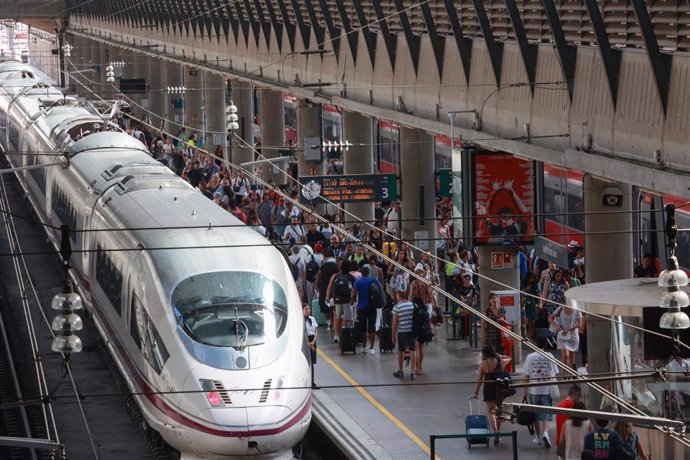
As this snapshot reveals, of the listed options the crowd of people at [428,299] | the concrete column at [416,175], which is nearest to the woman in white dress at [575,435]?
the crowd of people at [428,299]

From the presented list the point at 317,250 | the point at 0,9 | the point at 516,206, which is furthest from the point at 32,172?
the point at 0,9

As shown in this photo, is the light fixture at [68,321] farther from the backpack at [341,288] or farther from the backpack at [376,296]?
the backpack at [341,288]

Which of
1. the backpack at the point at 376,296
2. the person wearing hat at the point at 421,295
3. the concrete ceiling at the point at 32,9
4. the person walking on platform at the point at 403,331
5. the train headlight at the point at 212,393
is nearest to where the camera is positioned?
the train headlight at the point at 212,393

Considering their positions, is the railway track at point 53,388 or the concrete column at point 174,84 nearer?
the railway track at point 53,388

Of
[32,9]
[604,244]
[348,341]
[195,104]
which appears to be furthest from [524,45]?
[32,9]

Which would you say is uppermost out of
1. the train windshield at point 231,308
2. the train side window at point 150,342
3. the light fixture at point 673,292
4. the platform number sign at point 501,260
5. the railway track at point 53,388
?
the light fixture at point 673,292

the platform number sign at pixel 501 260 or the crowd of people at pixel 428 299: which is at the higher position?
the platform number sign at pixel 501 260

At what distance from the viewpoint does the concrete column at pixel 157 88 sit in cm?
6697

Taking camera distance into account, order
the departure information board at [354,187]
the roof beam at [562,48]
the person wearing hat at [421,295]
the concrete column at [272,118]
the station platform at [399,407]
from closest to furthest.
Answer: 1. the station platform at [399,407]
2. the roof beam at [562,48]
3. the person wearing hat at [421,295]
4. the departure information board at [354,187]
5. the concrete column at [272,118]

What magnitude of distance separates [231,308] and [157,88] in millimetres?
51880

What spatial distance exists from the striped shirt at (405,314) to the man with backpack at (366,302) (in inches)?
60.5

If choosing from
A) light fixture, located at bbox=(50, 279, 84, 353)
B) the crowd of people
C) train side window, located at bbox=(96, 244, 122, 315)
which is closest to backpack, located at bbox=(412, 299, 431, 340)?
the crowd of people

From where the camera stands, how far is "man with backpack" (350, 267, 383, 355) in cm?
2292

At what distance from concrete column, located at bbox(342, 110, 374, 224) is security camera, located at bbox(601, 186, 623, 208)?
46.4 ft
